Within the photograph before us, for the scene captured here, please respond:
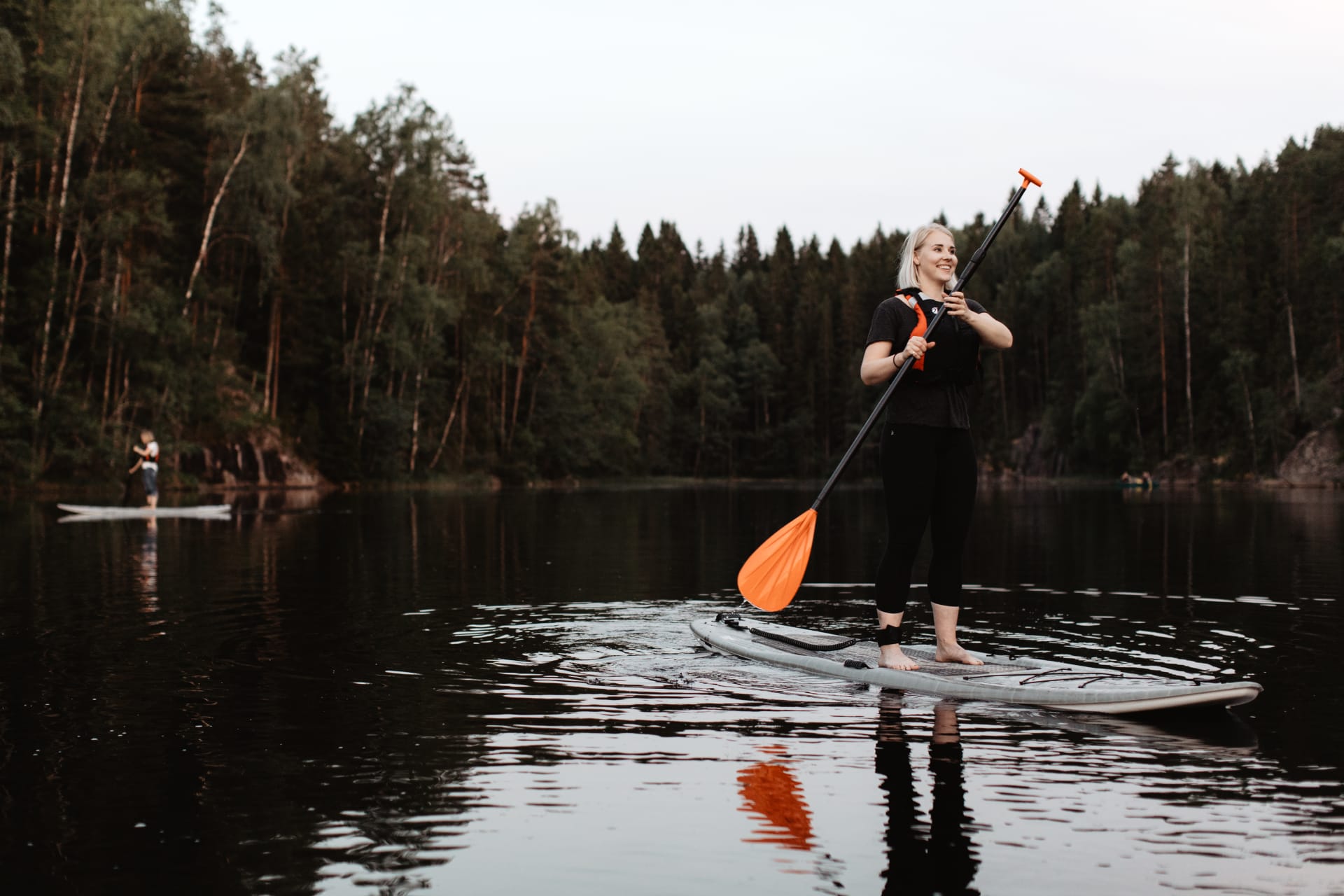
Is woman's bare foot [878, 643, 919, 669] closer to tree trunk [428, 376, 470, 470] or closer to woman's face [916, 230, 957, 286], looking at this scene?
woman's face [916, 230, 957, 286]

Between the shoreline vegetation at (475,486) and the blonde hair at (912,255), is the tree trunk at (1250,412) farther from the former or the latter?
the blonde hair at (912,255)

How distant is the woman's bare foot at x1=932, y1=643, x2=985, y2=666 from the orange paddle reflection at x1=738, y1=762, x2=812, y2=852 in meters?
2.46

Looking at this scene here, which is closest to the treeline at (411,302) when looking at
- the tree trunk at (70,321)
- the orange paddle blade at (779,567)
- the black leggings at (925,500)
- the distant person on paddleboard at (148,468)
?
the tree trunk at (70,321)

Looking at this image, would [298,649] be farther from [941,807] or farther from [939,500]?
[941,807]

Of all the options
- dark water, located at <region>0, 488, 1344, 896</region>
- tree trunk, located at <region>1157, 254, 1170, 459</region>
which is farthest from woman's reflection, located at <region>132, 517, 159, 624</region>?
tree trunk, located at <region>1157, 254, 1170, 459</region>

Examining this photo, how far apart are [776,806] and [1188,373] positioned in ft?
257

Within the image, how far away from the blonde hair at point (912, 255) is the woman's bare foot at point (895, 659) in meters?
2.22

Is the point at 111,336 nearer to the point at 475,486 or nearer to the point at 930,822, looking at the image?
the point at 475,486

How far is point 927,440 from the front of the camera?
7539 millimetres

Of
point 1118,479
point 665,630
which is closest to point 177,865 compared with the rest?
point 665,630

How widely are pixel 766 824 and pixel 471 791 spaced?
48.2 inches

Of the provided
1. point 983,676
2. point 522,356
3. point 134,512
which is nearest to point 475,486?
point 522,356

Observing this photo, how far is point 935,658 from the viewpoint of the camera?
7711 millimetres

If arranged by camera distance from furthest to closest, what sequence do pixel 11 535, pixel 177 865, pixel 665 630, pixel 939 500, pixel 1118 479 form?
pixel 1118 479 → pixel 11 535 → pixel 665 630 → pixel 939 500 → pixel 177 865
